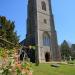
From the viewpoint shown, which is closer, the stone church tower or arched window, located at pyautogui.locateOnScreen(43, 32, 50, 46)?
the stone church tower

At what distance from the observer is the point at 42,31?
44.4 m

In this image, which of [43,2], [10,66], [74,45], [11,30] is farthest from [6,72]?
[74,45]

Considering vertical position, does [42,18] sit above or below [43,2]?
below

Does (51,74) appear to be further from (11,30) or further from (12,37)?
(11,30)

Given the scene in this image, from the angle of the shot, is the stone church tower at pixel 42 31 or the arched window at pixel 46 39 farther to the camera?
the arched window at pixel 46 39

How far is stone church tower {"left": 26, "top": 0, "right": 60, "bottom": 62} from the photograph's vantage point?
141 ft

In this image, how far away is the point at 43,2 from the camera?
48531 millimetres

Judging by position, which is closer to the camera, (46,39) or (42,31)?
(42,31)

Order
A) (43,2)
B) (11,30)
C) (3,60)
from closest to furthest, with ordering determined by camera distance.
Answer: (3,60) → (11,30) → (43,2)

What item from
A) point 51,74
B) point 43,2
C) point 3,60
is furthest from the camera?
point 43,2

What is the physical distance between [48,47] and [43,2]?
1123 centimetres

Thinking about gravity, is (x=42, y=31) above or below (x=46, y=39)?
above

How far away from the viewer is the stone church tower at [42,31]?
43.0 metres

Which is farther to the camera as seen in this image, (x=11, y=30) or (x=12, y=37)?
(x=11, y=30)
